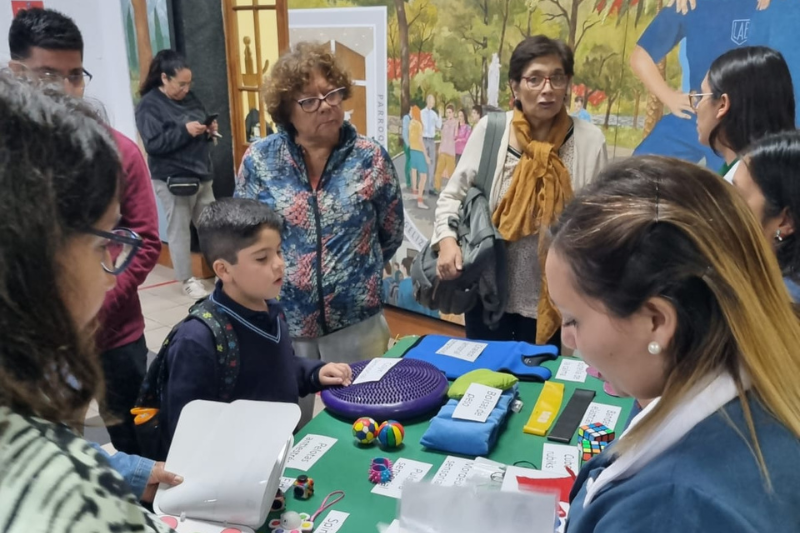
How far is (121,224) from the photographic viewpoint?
1782mm

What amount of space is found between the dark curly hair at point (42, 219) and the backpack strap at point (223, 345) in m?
0.85

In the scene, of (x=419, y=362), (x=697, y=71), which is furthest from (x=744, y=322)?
(x=697, y=71)

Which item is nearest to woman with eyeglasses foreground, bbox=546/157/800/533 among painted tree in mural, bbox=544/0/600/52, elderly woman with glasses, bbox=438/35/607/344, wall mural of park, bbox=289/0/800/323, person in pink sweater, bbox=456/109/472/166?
elderly woman with glasses, bbox=438/35/607/344

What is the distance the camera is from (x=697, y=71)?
A: 2.52 meters

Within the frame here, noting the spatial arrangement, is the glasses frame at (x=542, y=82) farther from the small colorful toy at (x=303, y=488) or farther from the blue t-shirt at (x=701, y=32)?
the small colorful toy at (x=303, y=488)

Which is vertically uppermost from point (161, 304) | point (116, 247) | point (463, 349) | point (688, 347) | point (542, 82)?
point (542, 82)

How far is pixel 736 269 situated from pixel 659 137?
2.09 metres

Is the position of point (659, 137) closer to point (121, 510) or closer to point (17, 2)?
point (121, 510)

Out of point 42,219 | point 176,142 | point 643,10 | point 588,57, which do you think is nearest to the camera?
point 42,219

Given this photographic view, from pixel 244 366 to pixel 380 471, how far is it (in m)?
0.51

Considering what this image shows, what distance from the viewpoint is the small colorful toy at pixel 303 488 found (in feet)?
4.07

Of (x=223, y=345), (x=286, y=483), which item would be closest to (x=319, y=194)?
(x=223, y=345)

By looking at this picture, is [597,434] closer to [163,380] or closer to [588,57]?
[163,380]

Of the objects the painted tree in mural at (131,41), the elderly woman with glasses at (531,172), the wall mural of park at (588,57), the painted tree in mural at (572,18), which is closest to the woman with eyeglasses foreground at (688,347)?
the elderly woman with glasses at (531,172)
